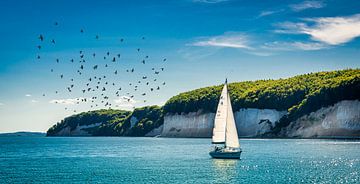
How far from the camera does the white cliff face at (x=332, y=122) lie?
160250 mm

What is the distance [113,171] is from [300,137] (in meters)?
115

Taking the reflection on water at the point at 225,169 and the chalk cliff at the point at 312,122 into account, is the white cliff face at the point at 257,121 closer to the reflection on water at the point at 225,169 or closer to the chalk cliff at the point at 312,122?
the chalk cliff at the point at 312,122

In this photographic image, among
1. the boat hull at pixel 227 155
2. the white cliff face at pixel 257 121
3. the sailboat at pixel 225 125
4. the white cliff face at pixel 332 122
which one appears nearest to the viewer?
the sailboat at pixel 225 125

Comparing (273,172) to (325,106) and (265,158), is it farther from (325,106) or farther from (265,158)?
(325,106)

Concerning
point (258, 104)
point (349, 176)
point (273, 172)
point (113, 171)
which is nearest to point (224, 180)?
point (273, 172)

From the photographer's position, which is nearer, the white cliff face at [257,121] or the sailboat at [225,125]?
the sailboat at [225,125]

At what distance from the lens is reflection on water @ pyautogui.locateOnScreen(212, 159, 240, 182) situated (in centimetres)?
6312

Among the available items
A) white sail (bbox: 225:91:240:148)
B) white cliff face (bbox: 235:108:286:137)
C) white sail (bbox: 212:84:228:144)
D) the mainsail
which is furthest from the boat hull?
white cliff face (bbox: 235:108:286:137)

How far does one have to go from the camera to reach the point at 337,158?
85.9 metres

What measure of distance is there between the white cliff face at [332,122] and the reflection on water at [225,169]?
86507mm

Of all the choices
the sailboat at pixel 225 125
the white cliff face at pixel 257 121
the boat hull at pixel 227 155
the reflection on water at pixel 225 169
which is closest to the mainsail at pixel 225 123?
the sailboat at pixel 225 125

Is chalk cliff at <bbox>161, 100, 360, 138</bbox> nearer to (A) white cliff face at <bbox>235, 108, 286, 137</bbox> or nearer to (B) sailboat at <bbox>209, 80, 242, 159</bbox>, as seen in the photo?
(A) white cliff face at <bbox>235, 108, 286, 137</bbox>

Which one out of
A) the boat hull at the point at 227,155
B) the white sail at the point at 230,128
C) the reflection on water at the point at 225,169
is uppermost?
the white sail at the point at 230,128

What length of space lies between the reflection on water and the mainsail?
3143 mm
